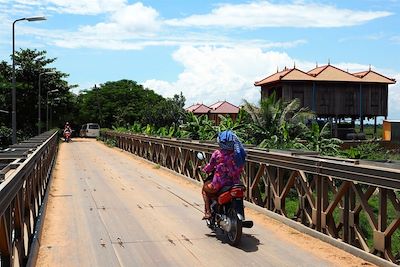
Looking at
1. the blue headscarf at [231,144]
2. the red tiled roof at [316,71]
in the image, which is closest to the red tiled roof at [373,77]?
the red tiled roof at [316,71]

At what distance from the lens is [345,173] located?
6715 mm

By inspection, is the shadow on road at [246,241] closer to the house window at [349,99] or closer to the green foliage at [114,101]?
the house window at [349,99]

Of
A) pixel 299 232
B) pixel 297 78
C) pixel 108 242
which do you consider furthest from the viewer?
pixel 297 78

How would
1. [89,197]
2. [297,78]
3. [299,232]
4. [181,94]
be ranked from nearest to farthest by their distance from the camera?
[299,232]
[89,197]
[181,94]
[297,78]

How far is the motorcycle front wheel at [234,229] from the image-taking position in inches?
276

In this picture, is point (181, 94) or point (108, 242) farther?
point (181, 94)

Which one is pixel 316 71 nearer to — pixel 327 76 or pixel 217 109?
pixel 327 76

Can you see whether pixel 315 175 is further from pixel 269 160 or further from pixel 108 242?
pixel 108 242

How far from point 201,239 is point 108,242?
1310mm

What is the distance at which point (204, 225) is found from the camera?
859 cm

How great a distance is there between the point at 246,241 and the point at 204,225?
1257mm

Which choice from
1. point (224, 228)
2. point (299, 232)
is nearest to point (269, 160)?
point (299, 232)

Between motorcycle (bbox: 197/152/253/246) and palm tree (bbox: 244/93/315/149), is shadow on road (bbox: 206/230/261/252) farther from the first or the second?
palm tree (bbox: 244/93/315/149)

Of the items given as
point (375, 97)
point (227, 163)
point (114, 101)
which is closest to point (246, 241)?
point (227, 163)
